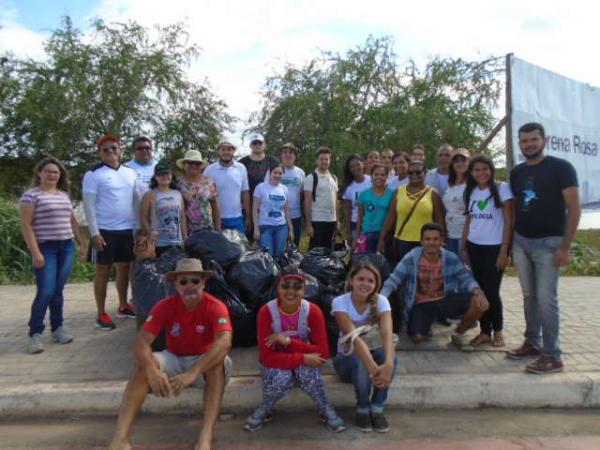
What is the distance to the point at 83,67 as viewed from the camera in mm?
14477

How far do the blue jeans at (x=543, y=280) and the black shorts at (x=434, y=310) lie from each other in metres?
0.52

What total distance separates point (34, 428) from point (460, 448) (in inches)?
109

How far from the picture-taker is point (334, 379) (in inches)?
153

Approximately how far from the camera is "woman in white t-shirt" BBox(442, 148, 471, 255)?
16.0ft

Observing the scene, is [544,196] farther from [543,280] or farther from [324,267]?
[324,267]

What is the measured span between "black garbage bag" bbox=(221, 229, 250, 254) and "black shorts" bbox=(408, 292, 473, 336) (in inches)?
65.4

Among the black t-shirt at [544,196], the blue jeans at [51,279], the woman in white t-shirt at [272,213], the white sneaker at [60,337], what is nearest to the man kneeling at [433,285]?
the black t-shirt at [544,196]

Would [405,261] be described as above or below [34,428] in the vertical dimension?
above

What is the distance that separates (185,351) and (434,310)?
223cm

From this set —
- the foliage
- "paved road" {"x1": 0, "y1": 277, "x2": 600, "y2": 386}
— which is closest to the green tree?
the foliage

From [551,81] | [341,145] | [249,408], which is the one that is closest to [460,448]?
[249,408]

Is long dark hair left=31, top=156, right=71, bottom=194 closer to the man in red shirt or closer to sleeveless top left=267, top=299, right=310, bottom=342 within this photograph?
the man in red shirt

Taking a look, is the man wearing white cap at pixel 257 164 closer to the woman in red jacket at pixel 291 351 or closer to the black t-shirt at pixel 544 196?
the woman in red jacket at pixel 291 351

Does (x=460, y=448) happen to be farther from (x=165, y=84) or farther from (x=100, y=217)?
(x=165, y=84)
